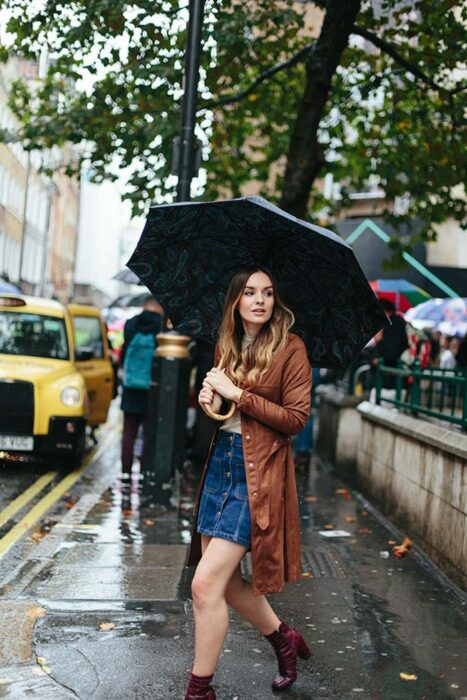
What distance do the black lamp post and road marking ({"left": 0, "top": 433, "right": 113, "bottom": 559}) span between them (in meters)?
0.89

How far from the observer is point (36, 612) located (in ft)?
21.2

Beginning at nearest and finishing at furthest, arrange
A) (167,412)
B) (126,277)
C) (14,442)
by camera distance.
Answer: (167,412) → (14,442) → (126,277)

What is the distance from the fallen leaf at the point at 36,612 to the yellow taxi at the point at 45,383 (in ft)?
20.2

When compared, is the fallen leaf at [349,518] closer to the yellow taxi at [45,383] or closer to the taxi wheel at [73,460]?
the yellow taxi at [45,383]

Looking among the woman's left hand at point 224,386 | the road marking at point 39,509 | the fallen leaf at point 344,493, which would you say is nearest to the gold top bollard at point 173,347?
the road marking at point 39,509

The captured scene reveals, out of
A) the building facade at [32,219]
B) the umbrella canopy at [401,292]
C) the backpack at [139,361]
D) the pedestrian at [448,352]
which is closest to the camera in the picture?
the backpack at [139,361]

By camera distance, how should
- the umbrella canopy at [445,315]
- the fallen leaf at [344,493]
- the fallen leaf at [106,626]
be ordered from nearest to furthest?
the fallen leaf at [106,626] → the fallen leaf at [344,493] → the umbrella canopy at [445,315]

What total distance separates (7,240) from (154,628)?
48.9 m

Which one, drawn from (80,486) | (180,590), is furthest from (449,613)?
(80,486)

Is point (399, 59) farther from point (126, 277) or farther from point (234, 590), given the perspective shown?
point (234, 590)

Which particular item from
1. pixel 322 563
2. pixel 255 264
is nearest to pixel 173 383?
pixel 322 563

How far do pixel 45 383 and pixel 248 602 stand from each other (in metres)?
8.14

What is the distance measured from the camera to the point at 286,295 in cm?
555

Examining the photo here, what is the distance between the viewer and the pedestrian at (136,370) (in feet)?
41.6
